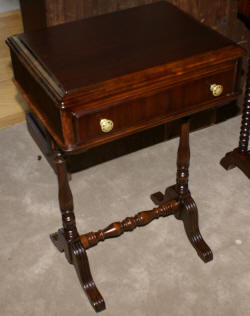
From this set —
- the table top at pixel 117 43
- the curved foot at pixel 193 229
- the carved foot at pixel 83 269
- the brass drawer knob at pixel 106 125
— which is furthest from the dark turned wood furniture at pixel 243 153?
the brass drawer knob at pixel 106 125

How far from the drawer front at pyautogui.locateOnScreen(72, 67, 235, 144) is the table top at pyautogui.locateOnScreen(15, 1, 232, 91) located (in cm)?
11

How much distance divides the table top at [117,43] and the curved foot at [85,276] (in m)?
0.86

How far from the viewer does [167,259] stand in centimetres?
263

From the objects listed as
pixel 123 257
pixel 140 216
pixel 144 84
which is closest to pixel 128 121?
pixel 144 84

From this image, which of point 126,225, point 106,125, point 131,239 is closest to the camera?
point 106,125

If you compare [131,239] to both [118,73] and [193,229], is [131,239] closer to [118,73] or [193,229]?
[193,229]

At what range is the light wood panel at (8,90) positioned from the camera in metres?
3.67

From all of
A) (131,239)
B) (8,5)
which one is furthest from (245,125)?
(8,5)

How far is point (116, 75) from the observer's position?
6.24 feet

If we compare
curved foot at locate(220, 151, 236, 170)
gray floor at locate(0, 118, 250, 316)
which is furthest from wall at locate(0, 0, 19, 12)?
curved foot at locate(220, 151, 236, 170)

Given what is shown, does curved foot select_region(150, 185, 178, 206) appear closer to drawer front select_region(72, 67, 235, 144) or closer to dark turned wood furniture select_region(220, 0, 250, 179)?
dark turned wood furniture select_region(220, 0, 250, 179)

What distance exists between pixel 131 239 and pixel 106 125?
103 cm

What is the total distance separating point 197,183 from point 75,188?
2.31ft

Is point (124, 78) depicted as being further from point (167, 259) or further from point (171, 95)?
point (167, 259)
